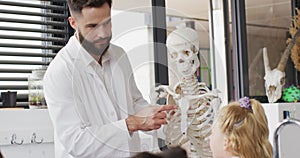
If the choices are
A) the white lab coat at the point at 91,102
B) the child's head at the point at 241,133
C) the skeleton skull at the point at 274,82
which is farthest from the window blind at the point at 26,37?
the skeleton skull at the point at 274,82

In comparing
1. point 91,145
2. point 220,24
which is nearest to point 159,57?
point 91,145

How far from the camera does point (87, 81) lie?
2.06 m

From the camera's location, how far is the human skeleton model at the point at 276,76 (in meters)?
3.46

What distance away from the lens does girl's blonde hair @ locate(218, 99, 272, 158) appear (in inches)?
87.1

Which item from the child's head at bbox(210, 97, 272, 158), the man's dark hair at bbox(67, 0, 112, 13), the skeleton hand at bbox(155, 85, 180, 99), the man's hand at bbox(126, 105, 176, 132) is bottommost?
the child's head at bbox(210, 97, 272, 158)

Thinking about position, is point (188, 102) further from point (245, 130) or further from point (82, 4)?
point (82, 4)

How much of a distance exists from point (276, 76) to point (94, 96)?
1755 millimetres

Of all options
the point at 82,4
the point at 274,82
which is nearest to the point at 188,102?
the point at 82,4

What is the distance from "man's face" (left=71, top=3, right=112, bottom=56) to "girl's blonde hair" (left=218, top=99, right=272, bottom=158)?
0.53 m

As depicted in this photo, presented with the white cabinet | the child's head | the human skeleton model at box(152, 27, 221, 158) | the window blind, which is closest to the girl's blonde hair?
the child's head

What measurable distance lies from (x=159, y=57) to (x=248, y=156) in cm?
50

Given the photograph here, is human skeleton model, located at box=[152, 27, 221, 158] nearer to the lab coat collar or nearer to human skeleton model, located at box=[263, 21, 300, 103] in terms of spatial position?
the lab coat collar

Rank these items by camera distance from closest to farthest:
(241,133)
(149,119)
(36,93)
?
(149,119), (241,133), (36,93)

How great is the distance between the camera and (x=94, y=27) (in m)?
1.99
